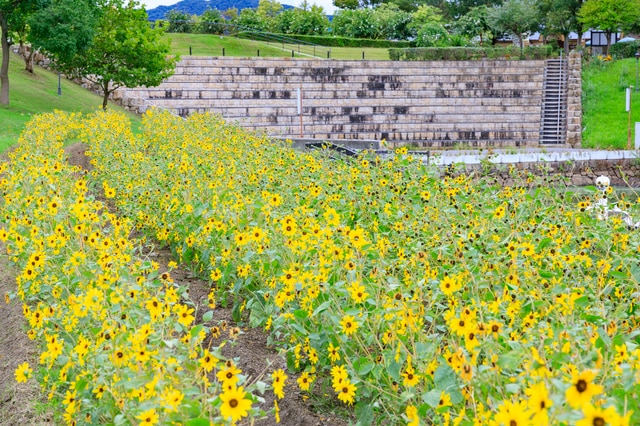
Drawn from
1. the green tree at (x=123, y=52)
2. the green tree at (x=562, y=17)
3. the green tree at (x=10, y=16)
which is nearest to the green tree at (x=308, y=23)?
the green tree at (x=562, y=17)

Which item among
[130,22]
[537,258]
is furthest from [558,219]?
[130,22]

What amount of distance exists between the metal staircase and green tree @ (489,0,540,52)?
874cm

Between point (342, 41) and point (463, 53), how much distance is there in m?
10.0

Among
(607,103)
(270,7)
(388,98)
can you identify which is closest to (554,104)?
(607,103)

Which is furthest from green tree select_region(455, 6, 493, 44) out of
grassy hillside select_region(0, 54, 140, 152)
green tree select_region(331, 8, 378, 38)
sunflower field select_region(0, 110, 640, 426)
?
sunflower field select_region(0, 110, 640, 426)

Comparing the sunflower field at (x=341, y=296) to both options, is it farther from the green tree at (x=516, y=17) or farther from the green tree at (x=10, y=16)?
the green tree at (x=516, y=17)

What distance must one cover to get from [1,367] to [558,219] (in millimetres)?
3800

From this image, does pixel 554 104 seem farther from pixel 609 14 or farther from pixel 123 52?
pixel 123 52

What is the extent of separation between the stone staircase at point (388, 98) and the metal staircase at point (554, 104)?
0.29m

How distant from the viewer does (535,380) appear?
2354 mm

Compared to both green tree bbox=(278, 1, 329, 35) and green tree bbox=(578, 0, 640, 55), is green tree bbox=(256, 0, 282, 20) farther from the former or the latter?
green tree bbox=(578, 0, 640, 55)

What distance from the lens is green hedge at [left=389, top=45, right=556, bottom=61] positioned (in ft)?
101

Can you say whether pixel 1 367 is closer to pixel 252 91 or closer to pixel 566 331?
pixel 566 331

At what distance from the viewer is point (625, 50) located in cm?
3600
